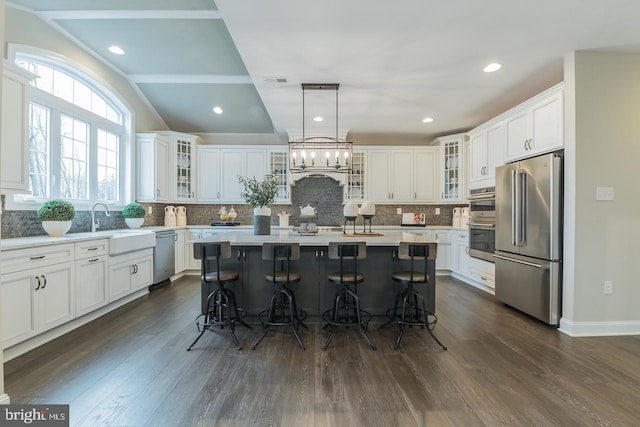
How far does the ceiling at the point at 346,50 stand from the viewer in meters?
Result: 2.45

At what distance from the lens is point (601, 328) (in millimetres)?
3037

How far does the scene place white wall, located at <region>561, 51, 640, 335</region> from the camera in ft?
9.91

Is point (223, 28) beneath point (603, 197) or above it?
above

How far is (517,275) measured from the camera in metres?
3.60

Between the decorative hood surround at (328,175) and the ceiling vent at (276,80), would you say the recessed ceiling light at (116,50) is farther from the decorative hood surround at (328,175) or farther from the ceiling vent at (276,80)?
the decorative hood surround at (328,175)

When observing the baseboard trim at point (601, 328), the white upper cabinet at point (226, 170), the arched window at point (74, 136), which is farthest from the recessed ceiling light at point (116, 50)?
the baseboard trim at point (601, 328)

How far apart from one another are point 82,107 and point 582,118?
19.6 feet

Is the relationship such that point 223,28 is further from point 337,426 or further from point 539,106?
point 337,426

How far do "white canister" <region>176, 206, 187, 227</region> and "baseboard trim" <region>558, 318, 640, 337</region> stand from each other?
5.97 meters

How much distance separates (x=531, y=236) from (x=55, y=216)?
5125mm

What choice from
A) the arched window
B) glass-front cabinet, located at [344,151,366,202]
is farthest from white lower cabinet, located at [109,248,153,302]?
glass-front cabinet, located at [344,151,366,202]

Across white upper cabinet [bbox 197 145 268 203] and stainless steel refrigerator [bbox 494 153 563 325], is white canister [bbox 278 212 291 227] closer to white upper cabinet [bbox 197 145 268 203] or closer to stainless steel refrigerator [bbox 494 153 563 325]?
white upper cabinet [bbox 197 145 268 203]

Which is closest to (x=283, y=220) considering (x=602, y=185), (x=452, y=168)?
(x=452, y=168)

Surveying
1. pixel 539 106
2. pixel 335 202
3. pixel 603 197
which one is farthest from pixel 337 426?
pixel 335 202
